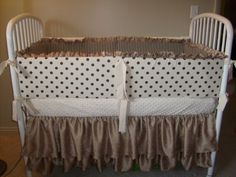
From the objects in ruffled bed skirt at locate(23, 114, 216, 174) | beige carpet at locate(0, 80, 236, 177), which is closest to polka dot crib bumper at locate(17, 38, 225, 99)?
A: ruffled bed skirt at locate(23, 114, 216, 174)

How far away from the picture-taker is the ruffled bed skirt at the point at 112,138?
1517 millimetres

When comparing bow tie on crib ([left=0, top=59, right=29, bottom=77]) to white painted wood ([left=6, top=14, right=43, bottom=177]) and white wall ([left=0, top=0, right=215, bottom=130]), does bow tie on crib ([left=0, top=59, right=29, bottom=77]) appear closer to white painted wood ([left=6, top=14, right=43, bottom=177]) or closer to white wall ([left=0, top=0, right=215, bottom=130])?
white painted wood ([left=6, top=14, right=43, bottom=177])

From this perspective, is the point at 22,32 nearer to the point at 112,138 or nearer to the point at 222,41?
the point at 112,138

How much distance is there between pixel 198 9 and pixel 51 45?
49.6 inches

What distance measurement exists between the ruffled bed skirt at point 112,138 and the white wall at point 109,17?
91 cm

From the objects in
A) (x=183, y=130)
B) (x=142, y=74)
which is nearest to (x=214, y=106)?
(x=183, y=130)

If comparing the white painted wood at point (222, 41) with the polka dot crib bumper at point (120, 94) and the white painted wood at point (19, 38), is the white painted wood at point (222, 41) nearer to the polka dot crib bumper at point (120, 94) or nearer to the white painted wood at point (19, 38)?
the polka dot crib bumper at point (120, 94)

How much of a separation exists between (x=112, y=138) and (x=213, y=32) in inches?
39.3

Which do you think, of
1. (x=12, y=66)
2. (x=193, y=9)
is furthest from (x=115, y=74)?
(x=193, y=9)

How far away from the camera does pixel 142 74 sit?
144cm

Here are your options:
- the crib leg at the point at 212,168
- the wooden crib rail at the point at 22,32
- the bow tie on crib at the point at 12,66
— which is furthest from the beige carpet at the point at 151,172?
the wooden crib rail at the point at 22,32

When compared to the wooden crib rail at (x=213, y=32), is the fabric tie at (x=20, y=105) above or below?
below

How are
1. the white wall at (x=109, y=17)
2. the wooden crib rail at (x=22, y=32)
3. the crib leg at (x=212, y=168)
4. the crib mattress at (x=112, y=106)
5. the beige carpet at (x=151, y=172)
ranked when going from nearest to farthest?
1. the wooden crib rail at (x=22, y=32)
2. the crib mattress at (x=112, y=106)
3. the crib leg at (x=212, y=168)
4. the beige carpet at (x=151, y=172)
5. the white wall at (x=109, y=17)

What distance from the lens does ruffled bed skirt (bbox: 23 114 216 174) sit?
4.98 feet
